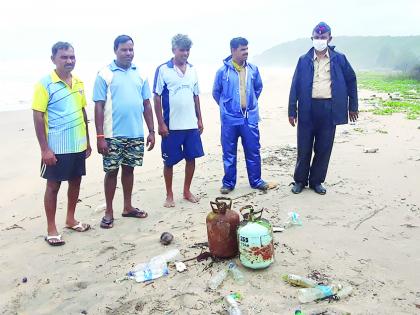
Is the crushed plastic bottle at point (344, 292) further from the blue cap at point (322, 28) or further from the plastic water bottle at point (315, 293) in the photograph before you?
the blue cap at point (322, 28)

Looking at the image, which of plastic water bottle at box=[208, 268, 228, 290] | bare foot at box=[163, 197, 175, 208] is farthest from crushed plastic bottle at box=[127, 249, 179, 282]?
bare foot at box=[163, 197, 175, 208]

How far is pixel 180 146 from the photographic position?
5281 millimetres

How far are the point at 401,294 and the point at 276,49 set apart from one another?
150300mm

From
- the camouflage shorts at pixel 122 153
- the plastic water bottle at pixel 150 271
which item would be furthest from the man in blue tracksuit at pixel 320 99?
the plastic water bottle at pixel 150 271

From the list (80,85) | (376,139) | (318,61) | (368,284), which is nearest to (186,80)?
(80,85)

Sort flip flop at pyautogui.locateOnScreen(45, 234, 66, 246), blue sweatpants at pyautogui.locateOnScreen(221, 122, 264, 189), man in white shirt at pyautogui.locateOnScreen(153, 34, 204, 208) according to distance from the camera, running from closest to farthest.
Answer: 1. flip flop at pyautogui.locateOnScreen(45, 234, 66, 246)
2. man in white shirt at pyautogui.locateOnScreen(153, 34, 204, 208)
3. blue sweatpants at pyautogui.locateOnScreen(221, 122, 264, 189)

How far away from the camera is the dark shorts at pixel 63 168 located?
4.27m

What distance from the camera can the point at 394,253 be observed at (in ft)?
12.5

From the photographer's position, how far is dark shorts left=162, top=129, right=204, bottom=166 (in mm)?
5219

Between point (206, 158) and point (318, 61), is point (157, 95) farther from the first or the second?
point (206, 158)

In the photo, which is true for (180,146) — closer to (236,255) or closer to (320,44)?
(236,255)

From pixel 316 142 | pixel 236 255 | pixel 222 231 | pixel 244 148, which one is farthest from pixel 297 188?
pixel 222 231

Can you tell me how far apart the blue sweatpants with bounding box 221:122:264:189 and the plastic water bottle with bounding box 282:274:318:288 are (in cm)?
253

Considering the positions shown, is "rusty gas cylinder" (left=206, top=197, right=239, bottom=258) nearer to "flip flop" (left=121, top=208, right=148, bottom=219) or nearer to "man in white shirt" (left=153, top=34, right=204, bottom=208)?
"flip flop" (left=121, top=208, right=148, bottom=219)
